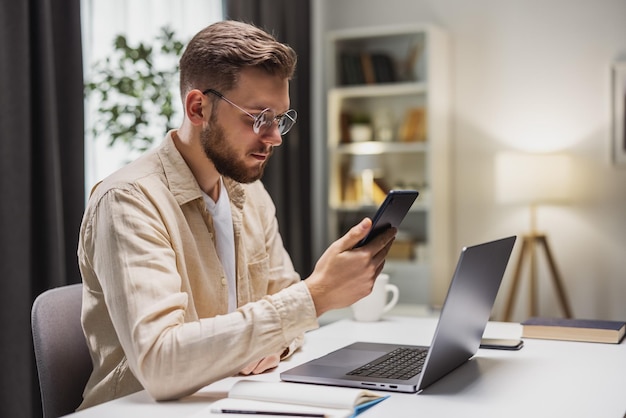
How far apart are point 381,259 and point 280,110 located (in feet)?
1.29

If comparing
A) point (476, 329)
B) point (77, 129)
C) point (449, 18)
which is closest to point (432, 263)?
point (449, 18)

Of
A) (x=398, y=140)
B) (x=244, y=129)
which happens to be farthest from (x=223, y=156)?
(x=398, y=140)

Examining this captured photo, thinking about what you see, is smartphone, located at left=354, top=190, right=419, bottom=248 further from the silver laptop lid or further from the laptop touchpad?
the laptop touchpad

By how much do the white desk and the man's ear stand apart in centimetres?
52

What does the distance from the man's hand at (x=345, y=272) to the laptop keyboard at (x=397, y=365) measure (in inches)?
5.3

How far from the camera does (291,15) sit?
4688mm

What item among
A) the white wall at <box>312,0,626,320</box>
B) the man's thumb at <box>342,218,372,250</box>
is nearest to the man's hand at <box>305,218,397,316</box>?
the man's thumb at <box>342,218,372,250</box>

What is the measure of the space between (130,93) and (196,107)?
1.60 meters

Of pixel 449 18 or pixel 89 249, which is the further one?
pixel 449 18

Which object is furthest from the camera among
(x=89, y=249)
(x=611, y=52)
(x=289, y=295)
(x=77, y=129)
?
(x=611, y=52)

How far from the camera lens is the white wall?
4359 millimetres

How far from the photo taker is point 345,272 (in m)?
1.35

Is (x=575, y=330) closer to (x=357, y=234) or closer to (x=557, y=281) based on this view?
(x=357, y=234)

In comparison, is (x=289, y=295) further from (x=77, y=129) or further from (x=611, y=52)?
(x=611, y=52)
